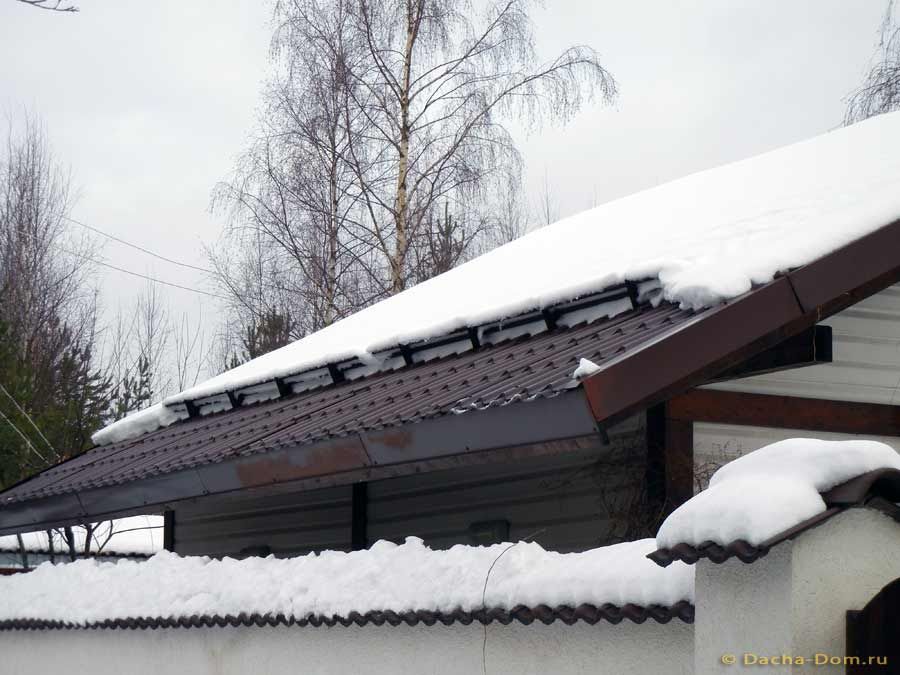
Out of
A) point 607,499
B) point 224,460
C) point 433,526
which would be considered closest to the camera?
point 607,499

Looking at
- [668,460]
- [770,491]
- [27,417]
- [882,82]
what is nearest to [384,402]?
→ [668,460]

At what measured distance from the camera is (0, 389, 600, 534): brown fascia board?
4352 mm

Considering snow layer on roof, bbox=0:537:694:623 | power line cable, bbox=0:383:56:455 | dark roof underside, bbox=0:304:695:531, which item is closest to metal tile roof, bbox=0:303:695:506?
dark roof underside, bbox=0:304:695:531

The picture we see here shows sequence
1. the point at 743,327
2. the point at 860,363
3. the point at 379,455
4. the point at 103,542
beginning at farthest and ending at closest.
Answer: the point at 103,542 < the point at 860,363 < the point at 379,455 < the point at 743,327

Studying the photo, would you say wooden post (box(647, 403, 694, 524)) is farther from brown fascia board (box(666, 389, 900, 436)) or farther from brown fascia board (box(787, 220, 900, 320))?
brown fascia board (box(787, 220, 900, 320))

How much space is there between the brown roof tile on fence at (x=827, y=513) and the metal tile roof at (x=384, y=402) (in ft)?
4.72

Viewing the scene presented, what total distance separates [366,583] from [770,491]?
222 cm

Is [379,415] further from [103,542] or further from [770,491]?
[103,542]

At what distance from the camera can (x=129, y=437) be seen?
1062cm

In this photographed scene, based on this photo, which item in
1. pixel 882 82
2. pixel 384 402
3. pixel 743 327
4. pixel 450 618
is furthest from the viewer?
pixel 882 82

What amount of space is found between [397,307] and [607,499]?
5330 millimetres

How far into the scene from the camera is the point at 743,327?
465 cm

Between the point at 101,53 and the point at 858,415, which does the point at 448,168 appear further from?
the point at 858,415

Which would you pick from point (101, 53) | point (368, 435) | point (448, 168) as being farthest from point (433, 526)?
point (448, 168)
